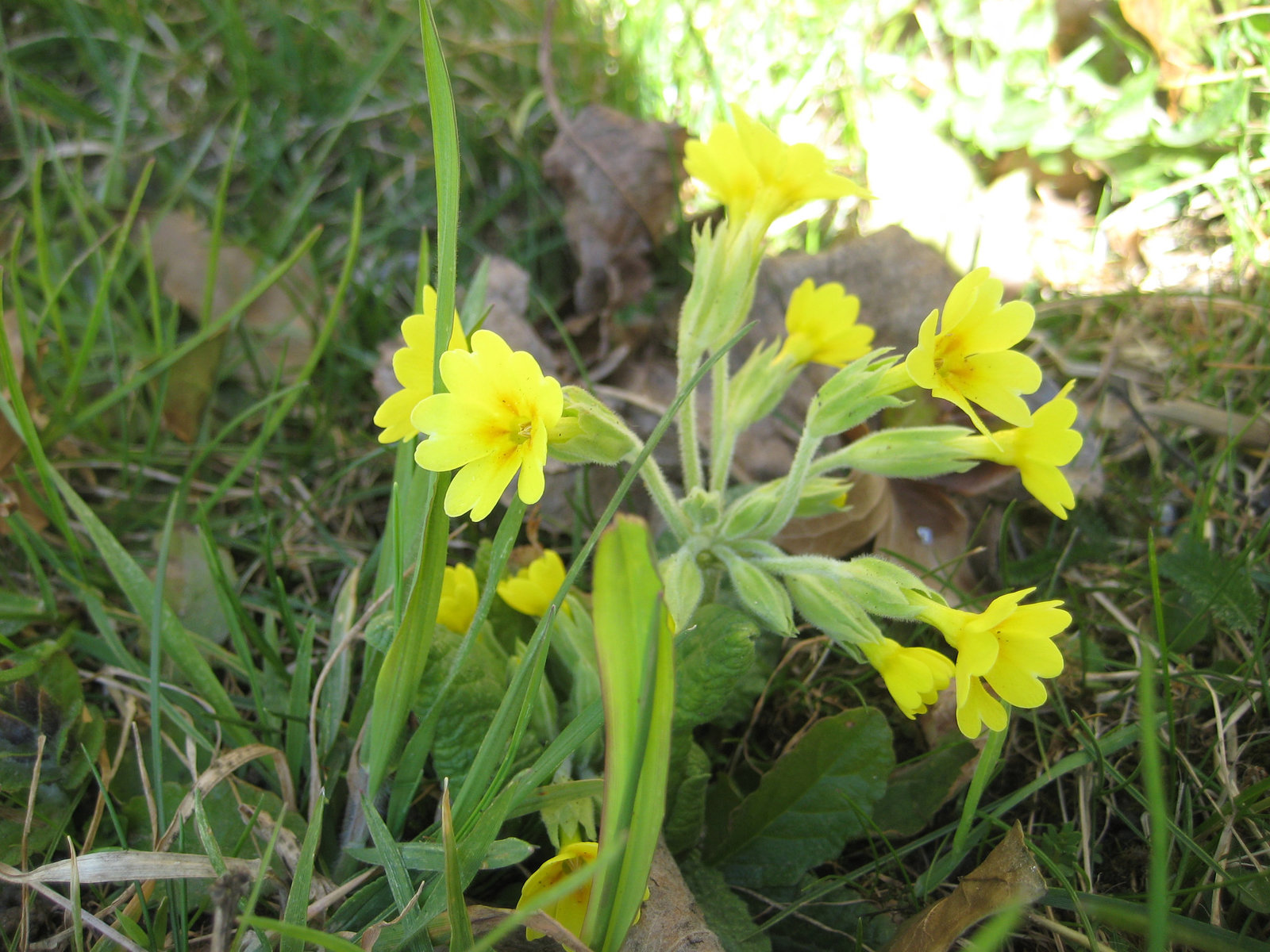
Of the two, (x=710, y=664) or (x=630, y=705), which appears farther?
(x=710, y=664)

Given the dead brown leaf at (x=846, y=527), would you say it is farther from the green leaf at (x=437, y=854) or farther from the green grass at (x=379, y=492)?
the green leaf at (x=437, y=854)

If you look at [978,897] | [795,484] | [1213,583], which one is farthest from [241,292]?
[1213,583]

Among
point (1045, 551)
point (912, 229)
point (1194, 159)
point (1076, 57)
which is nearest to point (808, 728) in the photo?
point (1045, 551)

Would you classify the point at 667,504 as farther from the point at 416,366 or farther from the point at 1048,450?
the point at 1048,450

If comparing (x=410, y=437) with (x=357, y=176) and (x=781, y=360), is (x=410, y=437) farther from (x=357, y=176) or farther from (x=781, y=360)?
(x=357, y=176)

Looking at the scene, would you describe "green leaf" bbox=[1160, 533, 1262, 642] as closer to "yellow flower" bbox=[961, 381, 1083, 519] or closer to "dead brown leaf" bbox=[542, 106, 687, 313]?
"yellow flower" bbox=[961, 381, 1083, 519]
